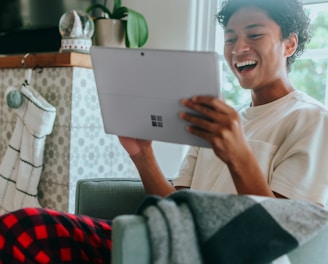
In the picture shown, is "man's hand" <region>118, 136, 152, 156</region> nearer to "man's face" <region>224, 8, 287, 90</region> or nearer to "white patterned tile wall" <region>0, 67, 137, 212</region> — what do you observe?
"man's face" <region>224, 8, 287, 90</region>

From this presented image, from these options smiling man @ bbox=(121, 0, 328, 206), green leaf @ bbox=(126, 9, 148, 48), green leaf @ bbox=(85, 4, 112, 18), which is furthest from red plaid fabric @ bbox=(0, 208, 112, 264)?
green leaf @ bbox=(85, 4, 112, 18)

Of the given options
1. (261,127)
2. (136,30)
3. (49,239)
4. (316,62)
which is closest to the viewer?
(49,239)

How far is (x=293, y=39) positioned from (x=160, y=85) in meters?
0.51

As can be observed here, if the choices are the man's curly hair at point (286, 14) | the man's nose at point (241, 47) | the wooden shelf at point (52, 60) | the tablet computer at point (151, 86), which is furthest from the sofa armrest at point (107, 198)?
the wooden shelf at point (52, 60)

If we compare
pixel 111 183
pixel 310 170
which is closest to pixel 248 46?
pixel 310 170

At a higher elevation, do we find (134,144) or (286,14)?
(286,14)

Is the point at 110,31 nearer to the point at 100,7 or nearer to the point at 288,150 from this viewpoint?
the point at 100,7

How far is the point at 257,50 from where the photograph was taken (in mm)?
1166

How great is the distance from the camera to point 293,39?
1.22 m

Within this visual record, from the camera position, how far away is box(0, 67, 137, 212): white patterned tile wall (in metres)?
1.83

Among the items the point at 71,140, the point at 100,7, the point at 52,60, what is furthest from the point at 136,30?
the point at 71,140

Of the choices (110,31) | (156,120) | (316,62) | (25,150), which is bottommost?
(25,150)

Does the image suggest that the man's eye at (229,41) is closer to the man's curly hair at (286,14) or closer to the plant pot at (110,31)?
the man's curly hair at (286,14)

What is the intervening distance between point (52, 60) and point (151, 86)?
107 centimetres
